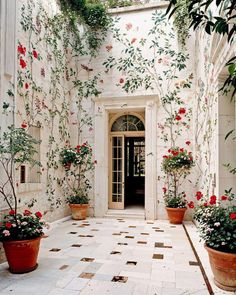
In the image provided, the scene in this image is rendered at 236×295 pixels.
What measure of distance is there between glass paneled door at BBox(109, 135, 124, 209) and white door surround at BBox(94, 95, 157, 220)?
1.53 feet

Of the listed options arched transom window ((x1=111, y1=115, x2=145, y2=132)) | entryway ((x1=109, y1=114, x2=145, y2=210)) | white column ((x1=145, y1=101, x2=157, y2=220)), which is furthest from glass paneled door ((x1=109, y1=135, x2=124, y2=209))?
white column ((x1=145, y1=101, x2=157, y2=220))

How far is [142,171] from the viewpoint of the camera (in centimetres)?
871

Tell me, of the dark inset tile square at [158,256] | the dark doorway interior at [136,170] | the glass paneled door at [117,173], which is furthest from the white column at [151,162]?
the dark doorway interior at [136,170]

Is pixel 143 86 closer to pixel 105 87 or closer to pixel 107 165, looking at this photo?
pixel 105 87

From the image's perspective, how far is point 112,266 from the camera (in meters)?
3.03

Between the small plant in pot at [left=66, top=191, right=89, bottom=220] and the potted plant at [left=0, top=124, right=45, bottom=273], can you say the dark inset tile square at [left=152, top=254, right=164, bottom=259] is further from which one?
the small plant in pot at [left=66, top=191, right=89, bottom=220]

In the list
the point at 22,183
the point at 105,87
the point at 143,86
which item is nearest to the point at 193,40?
the point at 143,86

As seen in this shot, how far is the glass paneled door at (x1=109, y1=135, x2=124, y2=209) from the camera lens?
661cm

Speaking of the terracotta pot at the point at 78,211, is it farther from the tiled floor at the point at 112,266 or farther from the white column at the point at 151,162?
the white column at the point at 151,162

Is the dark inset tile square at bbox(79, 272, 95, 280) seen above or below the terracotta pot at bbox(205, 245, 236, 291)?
below

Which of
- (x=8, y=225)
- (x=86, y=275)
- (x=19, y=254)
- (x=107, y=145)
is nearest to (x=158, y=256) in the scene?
(x=86, y=275)

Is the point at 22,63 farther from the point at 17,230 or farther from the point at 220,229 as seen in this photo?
the point at 220,229

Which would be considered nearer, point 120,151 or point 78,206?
point 78,206

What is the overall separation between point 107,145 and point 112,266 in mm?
3654
